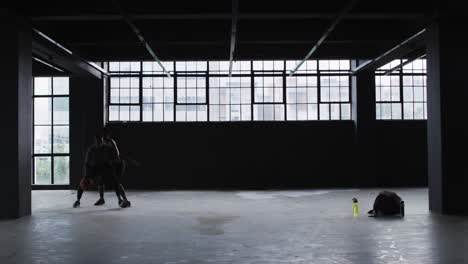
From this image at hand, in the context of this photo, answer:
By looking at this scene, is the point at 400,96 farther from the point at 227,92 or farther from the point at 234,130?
the point at 227,92

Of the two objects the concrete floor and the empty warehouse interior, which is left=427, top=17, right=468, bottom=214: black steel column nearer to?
the empty warehouse interior

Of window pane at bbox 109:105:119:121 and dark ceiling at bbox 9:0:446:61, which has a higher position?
dark ceiling at bbox 9:0:446:61

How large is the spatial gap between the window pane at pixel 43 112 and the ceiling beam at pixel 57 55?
2.95 meters

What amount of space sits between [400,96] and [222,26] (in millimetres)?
10269

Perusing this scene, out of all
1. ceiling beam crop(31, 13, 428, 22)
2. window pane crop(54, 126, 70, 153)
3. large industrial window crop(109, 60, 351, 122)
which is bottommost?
window pane crop(54, 126, 70, 153)

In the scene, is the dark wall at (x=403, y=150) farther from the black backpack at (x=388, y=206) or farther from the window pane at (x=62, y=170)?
the window pane at (x=62, y=170)

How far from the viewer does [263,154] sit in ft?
66.6

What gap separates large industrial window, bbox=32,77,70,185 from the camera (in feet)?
64.1

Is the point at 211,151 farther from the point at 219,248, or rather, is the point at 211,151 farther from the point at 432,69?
the point at 219,248

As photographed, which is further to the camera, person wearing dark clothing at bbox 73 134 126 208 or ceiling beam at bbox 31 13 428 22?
person wearing dark clothing at bbox 73 134 126 208

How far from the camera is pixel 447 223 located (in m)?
9.59

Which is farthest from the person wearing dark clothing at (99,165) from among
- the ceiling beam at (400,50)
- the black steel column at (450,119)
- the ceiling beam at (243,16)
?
the ceiling beam at (400,50)

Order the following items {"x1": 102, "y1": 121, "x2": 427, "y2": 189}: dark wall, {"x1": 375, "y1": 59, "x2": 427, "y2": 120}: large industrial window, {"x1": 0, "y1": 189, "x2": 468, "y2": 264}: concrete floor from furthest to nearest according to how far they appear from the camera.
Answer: {"x1": 375, "y1": 59, "x2": 427, "y2": 120}: large industrial window, {"x1": 102, "y1": 121, "x2": 427, "y2": 189}: dark wall, {"x1": 0, "y1": 189, "x2": 468, "y2": 264}: concrete floor

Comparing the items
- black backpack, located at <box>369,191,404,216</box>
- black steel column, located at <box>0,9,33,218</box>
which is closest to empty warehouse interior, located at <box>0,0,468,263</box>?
black steel column, located at <box>0,9,33,218</box>
